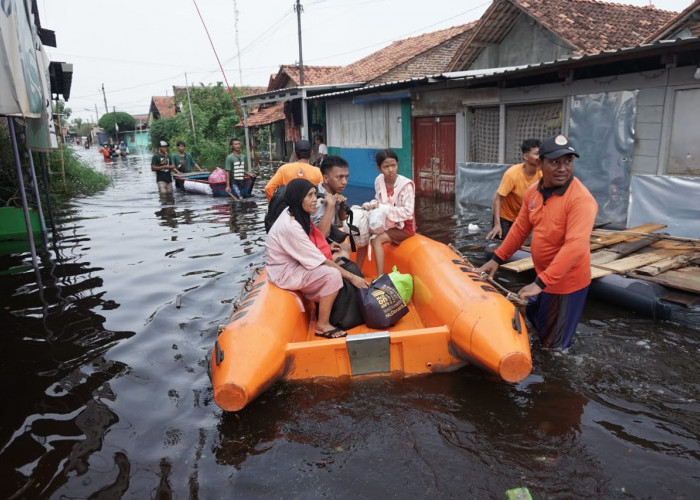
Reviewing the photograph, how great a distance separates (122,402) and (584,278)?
353 cm

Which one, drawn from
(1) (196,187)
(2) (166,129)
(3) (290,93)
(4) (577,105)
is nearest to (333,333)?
(4) (577,105)

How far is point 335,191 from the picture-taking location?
5020 millimetres

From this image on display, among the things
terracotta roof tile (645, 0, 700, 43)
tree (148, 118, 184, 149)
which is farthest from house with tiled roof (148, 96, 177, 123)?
terracotta roof tile (645, 0, 700, 43)

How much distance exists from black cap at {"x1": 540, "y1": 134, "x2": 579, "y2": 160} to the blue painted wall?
35.9ft

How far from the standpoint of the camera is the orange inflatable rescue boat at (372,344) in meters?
3.19

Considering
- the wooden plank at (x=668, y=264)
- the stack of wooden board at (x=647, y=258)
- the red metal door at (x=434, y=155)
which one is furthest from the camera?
the red metal door at (x=434, y=155)

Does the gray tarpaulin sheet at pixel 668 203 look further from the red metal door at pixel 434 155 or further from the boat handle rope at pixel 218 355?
the boat handle rope at pixel 218 355

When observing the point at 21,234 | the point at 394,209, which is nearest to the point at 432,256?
the point at 394,209

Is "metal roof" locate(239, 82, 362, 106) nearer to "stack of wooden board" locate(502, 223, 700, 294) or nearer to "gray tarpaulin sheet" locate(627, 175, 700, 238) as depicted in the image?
"gray tarpaulin sheet" locate(627, 175, 700, 238)

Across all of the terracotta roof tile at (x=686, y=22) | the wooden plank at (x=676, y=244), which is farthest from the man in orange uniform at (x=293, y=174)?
the terracotta roof tile at (x=686, y=22)

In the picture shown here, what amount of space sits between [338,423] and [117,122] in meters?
70.9

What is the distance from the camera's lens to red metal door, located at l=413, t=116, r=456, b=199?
12.9m

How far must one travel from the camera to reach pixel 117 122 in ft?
213

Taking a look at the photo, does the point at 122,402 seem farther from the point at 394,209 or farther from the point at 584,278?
the point at 584,278
